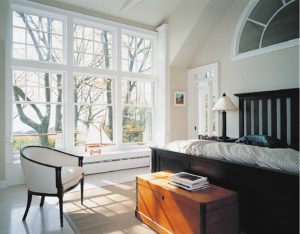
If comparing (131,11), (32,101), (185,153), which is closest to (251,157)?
(185,153)

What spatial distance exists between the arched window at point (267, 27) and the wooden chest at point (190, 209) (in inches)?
126

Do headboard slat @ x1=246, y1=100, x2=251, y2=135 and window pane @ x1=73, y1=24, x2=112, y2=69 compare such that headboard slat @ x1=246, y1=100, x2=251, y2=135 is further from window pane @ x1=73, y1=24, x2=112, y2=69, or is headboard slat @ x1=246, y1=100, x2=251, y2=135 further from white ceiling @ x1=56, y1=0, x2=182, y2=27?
window pane @ x1=73, y1=24, x2=112, y2=69

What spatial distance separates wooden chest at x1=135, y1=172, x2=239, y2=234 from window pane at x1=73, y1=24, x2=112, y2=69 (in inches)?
140

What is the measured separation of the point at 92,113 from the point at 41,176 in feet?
8.58

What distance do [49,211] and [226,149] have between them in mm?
2277

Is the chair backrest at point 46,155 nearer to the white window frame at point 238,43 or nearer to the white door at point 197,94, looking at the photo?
the white door at point 197,94

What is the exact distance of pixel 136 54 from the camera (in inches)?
226

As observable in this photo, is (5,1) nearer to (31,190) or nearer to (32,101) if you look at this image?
(32,101)

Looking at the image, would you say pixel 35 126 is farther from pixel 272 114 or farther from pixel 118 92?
pixel 272 114

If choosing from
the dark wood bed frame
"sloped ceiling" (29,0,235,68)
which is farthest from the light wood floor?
"sloped ceiling" (29,0,235,68)

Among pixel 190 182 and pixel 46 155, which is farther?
pixel 46 155

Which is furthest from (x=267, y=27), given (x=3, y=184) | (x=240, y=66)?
(x=3, y=184)

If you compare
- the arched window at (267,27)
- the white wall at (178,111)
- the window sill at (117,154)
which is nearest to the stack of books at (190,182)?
the window sill at (117,154)

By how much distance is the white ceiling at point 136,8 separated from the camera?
4820 mm
